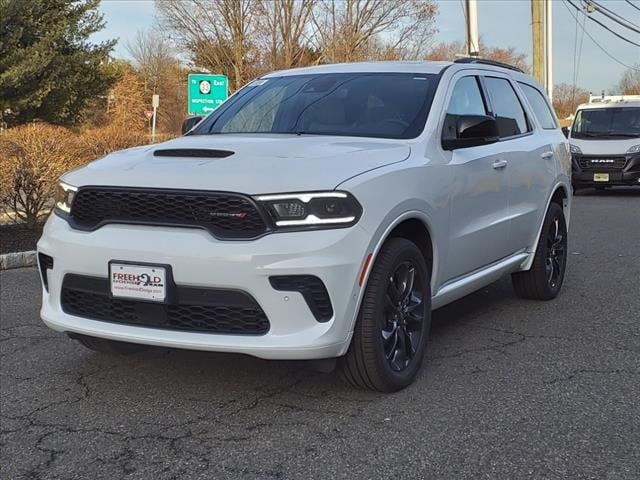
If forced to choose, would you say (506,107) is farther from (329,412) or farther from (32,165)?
(32,165)

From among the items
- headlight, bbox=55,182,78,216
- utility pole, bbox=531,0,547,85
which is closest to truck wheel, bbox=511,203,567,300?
headlight, bbox=55,182,78,216

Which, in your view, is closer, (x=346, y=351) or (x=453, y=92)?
(x=346, y=351)

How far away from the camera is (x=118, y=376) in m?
4.23

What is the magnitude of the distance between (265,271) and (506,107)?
3112 millimetres

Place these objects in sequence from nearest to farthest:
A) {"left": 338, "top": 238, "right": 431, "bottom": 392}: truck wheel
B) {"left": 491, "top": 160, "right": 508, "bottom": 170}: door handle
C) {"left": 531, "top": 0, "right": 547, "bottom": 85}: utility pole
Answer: {"left": 338, "top": 238, "right": 431, "bottom": 392}: truck wheel, {"left": 491, "top": 160, "right": 508, "bottom": 170}: door handle, {"left": 531, "top": 0, "right": 547, "bottom": 85}: utility pole

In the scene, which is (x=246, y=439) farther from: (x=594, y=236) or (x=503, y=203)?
(x=594, y=236)

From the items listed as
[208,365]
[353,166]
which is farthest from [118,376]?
[353,166]

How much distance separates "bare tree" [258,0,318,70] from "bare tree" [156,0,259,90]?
18.5 inches

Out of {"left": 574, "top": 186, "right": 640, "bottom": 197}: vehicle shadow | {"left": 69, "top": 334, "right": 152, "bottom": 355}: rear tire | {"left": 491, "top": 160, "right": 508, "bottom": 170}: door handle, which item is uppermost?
{"left": 491, "top": 160, "right": 508, "bottom": 170}: door handle

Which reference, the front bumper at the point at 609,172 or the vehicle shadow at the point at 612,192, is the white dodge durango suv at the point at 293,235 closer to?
the front bumper at the point at 609,172

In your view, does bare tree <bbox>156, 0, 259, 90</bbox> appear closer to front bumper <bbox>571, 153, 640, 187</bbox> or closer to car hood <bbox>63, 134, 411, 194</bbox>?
front bumper <bbox>571, 153, 640, 187</bbox>

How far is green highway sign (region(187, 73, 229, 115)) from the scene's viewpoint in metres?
13.8

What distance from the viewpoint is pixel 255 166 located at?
3.53m

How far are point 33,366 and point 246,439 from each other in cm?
179
